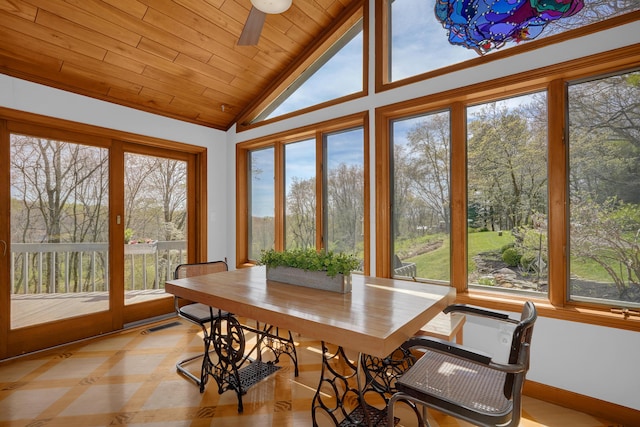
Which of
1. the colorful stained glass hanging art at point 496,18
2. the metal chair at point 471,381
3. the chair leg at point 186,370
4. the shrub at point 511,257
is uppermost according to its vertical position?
the colorful stained glass hanging art at point 496,18

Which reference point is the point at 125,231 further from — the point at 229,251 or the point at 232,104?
the point at 232,104

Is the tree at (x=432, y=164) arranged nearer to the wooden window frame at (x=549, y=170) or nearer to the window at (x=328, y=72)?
the wooden window frame at (x=549, y=170)

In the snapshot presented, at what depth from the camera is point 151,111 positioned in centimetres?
378

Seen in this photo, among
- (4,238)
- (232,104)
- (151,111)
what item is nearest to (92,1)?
(151,111)

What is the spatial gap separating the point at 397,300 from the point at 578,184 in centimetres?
165

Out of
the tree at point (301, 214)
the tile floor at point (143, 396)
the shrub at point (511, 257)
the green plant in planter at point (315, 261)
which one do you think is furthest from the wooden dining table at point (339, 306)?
the tree at point (301, 214)

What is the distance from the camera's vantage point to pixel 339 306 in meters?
1.59

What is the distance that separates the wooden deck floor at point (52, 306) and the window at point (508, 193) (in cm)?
382

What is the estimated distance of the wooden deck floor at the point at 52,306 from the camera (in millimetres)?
2977

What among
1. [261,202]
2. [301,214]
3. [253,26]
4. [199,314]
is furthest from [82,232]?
[253,26]

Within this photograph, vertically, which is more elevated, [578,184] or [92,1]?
[92,1]

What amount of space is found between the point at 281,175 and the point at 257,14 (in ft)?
7.29

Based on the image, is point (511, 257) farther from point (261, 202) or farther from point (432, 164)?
point (261, 202)

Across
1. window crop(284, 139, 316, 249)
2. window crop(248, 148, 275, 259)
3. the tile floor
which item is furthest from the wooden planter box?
window crop(248, 148, 275, 259)
